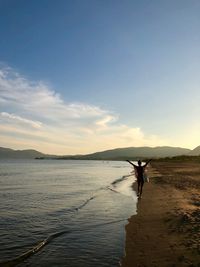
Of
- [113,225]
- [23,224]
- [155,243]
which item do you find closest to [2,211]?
[23,224]

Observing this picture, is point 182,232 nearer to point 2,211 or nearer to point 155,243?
point 155,243

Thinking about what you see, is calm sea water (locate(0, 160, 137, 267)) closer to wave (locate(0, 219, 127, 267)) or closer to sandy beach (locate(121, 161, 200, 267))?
wave (locate(0, 219, 127, 267))

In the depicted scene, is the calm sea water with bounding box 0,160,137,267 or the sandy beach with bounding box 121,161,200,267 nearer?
the sandy beach with bounding box 121,161,200,267

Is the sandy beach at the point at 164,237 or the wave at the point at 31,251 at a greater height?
Result: the sandy beach at the point at 164,237

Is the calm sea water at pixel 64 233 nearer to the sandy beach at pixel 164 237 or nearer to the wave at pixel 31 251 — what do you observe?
the wave at pixel 31 251

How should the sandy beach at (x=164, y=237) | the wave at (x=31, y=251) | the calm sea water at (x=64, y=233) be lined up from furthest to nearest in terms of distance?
the calm sea water at (x=64, y=233) → the wave at (x=31, y=251) → the sandy beach at (x=164, y=237)

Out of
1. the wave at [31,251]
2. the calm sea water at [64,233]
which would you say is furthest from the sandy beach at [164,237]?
the wave at [31,251]

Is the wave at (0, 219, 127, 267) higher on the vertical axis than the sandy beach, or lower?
lower

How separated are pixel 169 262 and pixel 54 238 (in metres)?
5.60

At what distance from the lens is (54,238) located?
13883 millimetres

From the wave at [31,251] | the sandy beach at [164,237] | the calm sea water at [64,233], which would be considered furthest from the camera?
the calm sea water at [64,233]

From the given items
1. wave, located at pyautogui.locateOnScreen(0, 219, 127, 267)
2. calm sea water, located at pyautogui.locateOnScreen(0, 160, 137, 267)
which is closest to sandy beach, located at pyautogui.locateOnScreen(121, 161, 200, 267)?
calm sea water, located at pyautogui.locateOnScreen(0, 160, 137, 267)

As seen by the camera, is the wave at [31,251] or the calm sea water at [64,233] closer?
the wave at [31,251]

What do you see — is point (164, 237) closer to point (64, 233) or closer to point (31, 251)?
point (64, 233)
